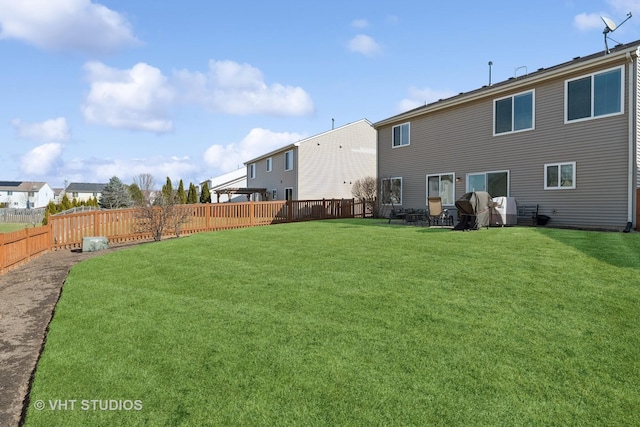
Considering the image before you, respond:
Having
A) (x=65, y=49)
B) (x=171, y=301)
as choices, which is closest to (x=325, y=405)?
(x=171, y=301)

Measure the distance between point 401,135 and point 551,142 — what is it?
7.88 metres

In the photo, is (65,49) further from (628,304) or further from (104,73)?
(628,304)

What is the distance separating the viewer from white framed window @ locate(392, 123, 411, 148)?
1941 centimetres

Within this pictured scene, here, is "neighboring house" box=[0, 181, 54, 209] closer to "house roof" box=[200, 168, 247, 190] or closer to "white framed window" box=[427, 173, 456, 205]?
"house roof" box=[200, 168, 247, 190]

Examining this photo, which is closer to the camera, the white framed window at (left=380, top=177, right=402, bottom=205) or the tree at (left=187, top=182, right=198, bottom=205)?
the white framed window at (left=380, top=177, right=402, bottom=205)

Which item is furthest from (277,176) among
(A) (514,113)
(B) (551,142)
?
(B) (551,142)

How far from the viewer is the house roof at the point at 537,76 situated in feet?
37.3

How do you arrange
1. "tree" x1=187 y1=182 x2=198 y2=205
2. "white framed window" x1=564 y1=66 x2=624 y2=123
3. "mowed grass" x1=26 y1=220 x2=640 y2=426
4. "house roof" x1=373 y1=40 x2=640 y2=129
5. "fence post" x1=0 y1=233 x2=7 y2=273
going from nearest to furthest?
Answer: "mowed grass" x1=26 y1=220 x2=640 y2=426 → "fence post" x1=0 y1=233 x2=7 y2=273 → "house roof" x1=373 y1=40 x2=640 y2=129 → "white framed window" x1=564 y1=66 x2=624 y2=123 → "tree" x1=187 y1=182 x2=198 y2=205

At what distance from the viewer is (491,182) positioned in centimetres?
1520

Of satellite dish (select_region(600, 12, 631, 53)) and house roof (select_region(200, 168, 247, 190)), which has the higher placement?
satellite dish (select_region(600, 12, 631, 53))

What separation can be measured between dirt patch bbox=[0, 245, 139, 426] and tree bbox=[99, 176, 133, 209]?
2781 cm

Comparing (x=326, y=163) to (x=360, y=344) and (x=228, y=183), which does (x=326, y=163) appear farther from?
(x=360, y=344)

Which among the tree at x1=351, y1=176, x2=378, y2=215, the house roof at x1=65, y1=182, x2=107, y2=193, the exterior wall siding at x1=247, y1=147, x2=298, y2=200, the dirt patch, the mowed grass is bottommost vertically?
the dirt patch

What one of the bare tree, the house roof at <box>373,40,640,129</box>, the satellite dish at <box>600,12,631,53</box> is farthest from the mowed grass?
the satellite dish at <box>600,12,631,53</box>
